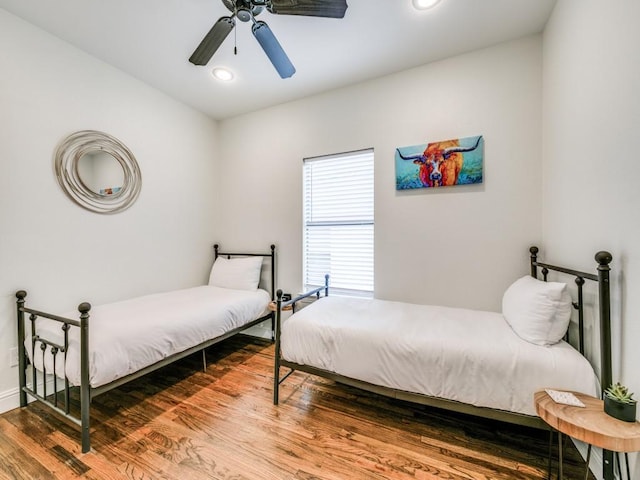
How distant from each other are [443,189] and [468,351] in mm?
1444

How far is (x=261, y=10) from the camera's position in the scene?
5.45 ft

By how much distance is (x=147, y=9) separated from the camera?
75.2 inches

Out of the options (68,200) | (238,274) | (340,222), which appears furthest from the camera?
(238,274)

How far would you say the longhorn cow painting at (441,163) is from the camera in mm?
2311

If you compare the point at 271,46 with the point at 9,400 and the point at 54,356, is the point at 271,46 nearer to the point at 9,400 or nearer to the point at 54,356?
the point at 54,356

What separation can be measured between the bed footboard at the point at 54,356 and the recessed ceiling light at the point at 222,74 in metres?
2.30

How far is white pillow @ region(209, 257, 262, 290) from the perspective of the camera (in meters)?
3.18

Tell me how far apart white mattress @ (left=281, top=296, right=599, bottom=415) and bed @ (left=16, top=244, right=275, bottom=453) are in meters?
0.84

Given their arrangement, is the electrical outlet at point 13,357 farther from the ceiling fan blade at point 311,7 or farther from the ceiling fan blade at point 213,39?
the ceiling fan blade at point 311,7

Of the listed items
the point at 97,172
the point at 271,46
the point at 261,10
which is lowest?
the point at 97,172

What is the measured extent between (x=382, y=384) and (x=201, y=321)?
1.54 meters

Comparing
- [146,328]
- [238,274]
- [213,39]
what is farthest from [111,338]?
[213,39]

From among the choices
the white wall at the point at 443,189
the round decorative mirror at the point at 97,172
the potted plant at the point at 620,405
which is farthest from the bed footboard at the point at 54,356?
the potted plant at the point at 620,405

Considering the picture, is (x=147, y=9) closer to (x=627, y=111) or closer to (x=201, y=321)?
(x=201, y=321)
